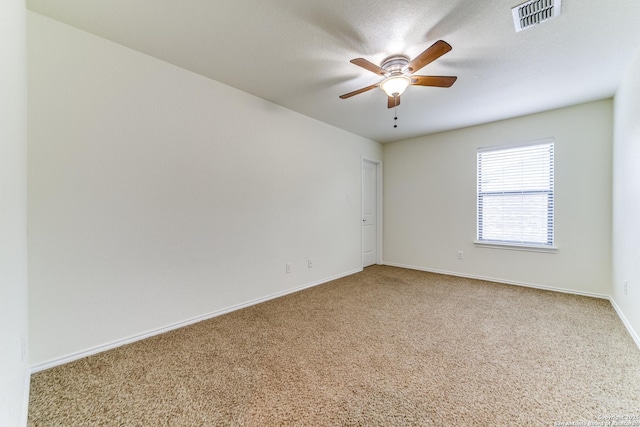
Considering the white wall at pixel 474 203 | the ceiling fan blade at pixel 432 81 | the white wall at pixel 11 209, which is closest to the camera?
the white wall at pixel 11 209

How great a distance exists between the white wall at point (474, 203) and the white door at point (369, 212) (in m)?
0.24

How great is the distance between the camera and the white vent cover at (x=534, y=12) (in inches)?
64.8

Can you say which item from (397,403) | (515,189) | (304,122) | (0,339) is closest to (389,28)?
(304,122)

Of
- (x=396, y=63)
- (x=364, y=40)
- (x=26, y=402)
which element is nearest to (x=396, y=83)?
(x=396, y=63)

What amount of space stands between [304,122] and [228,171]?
1422 millimetres

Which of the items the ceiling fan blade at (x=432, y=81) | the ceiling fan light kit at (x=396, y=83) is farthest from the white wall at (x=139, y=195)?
the ceiling fan blade at (x=432, y=81)

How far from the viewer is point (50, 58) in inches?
72.4

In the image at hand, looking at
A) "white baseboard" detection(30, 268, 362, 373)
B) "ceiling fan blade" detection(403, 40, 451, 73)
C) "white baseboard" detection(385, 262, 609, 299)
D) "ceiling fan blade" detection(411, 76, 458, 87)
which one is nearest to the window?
"white baseboard" detection(385, 262, 609, 299)

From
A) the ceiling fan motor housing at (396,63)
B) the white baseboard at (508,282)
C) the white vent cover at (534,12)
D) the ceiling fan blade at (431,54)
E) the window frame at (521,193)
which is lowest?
the white baseboard at (508,282)

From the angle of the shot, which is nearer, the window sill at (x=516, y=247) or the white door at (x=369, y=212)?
the window sill at (x=516, y=247)

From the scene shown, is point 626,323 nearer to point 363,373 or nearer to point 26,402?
point 363,373

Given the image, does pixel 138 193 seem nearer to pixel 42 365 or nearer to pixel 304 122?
pixel 42 365

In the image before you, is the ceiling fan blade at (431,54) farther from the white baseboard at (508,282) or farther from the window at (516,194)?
the white baseboard at (508,282)

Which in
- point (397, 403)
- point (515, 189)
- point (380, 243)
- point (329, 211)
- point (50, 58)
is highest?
point (50, 58)
